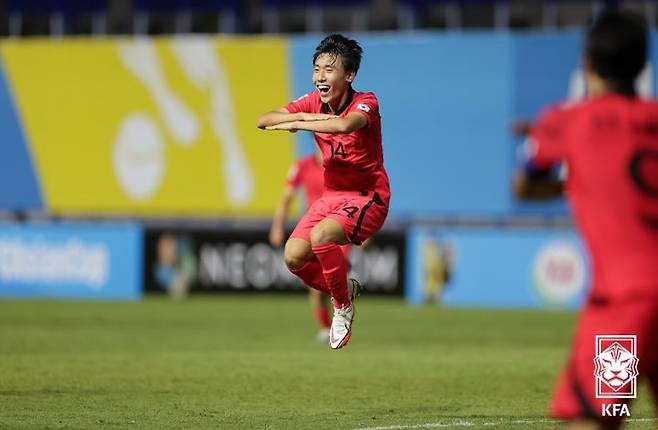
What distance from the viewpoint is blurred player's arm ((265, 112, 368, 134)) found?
27.7 ft

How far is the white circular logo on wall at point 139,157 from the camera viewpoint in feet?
88.6

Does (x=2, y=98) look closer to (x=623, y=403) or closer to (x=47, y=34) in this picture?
(x=47, y=34)

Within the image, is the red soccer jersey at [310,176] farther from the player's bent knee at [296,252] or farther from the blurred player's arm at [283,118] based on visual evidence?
the blurred player's arm at [283,118]

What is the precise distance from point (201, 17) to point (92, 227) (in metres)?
6.43

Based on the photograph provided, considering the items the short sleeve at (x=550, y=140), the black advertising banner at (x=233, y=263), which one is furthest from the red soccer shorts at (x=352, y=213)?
the black advertising banner at (x=233, y=263)

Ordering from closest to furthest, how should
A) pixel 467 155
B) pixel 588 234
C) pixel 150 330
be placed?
pixel 588 234 < pixel 150 330 < pixel 467 155

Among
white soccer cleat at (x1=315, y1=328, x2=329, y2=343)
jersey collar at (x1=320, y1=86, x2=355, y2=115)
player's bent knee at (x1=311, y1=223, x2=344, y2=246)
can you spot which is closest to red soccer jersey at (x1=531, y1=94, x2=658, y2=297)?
jersey collar at (x1=320, y1=86, x2=355, y2=115)

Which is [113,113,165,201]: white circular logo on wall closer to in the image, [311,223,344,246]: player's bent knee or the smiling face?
[311,223,344,246]: player's bent knee

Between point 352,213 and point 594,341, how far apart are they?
504 centimetres

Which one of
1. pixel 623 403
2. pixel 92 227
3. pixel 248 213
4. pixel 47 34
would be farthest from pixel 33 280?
pixel 623 403

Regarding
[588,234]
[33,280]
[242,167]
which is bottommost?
[33,280]

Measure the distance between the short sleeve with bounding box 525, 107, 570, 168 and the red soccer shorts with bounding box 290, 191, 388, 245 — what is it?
4864 millimetres

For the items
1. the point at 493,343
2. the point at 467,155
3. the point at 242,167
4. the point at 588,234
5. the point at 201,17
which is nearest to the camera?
the point at 588,234

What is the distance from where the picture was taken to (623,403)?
529 centimetres
